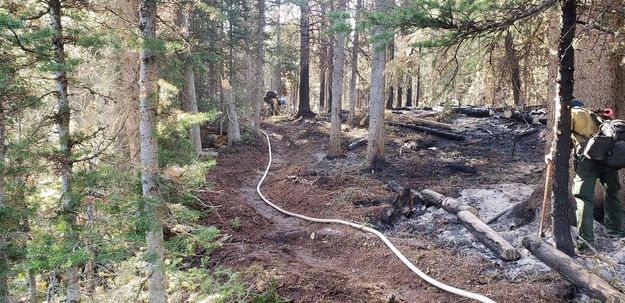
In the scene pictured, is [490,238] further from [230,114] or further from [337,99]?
[230,114]

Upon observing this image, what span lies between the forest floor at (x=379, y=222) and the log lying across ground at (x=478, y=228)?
13 cm

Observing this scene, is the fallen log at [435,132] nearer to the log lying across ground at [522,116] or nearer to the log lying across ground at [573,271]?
the log lying across ground at [522,116]

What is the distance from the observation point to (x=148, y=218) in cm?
353

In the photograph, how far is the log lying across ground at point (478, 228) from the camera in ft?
16.1

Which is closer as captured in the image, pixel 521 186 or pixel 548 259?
pixel 548 259

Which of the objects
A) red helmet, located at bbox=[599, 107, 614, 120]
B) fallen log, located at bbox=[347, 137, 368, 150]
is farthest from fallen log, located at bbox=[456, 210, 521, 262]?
fallen log, located at bbox=[347, 137, 368, 150]

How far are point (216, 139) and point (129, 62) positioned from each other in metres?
8.96

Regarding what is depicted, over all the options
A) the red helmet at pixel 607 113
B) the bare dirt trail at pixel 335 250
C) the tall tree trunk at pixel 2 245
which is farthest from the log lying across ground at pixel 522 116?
the tall tree trunk at pixel 2 245

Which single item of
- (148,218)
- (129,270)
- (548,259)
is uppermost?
(148,218)

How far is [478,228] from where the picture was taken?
18.3 feet

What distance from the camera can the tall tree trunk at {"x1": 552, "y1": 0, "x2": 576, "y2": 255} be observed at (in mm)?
4098

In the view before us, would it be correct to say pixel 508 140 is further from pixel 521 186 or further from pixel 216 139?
pixel 216 139

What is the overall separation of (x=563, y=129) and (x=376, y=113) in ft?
20.1

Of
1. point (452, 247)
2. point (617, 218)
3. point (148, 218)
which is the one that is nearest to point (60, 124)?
point (148, 218)
